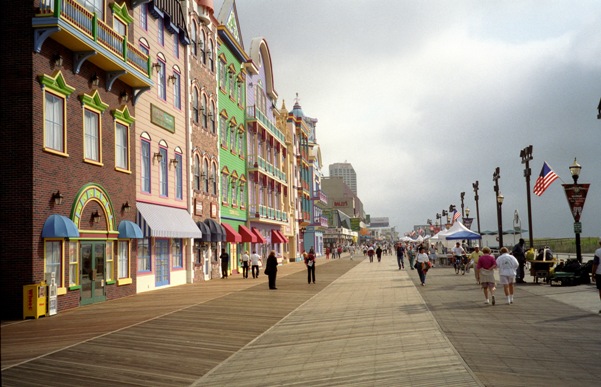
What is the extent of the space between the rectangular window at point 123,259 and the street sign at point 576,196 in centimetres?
1652

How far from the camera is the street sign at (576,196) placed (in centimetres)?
2203

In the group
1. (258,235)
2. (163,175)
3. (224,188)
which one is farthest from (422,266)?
(258,235)

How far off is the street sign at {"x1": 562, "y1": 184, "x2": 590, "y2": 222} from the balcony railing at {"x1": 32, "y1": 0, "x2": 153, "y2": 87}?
16.3 m

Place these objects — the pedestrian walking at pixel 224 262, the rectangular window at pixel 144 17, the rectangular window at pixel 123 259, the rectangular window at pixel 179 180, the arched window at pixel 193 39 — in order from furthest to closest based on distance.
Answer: the pedestrian walking at pixel 224 262, the arched window at pixel 193 39, the rectangular window at pixel 179 180, the rectangular window at pixel 144 17, the rectangular window at pixel 123 259

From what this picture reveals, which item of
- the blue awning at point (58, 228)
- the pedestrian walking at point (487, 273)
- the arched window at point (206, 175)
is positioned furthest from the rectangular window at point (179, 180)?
the pedestrian walking at point (487, 273)

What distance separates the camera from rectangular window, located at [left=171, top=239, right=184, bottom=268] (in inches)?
1035

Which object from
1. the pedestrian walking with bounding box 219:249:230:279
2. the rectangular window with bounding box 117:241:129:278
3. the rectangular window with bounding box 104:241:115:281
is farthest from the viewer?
the pedestrian walking with bounding box 219:249:230:279

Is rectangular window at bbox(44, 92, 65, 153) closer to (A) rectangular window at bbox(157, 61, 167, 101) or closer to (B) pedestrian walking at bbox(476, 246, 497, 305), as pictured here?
(A) rectangular window at bbox(157, 61, 167, 101)

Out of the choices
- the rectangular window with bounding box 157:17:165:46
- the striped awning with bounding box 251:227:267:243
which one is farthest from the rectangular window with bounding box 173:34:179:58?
the striped awning with bounding box 251:227:267:243

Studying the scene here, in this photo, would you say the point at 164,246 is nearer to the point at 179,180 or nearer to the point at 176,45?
the point at 179,180

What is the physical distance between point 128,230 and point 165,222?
3.65m

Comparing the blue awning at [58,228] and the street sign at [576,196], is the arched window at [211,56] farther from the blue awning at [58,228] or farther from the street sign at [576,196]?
the street sign at [576,196]

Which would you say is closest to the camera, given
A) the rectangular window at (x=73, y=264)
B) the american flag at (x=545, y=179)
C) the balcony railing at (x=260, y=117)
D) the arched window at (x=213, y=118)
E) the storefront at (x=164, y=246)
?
the rectangular window at (x=73, y=264)

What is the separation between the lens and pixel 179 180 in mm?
27172
